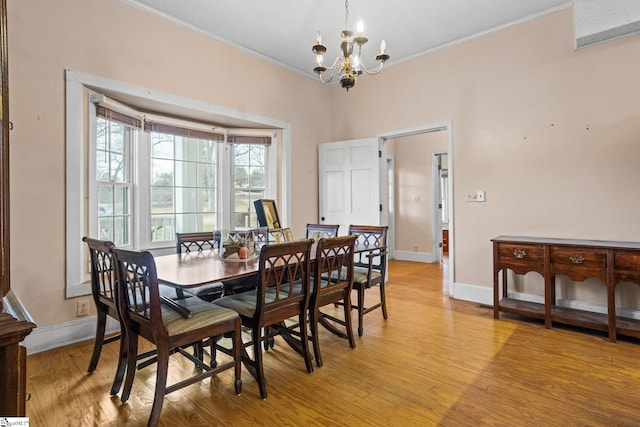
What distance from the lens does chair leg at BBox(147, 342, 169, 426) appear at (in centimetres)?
162

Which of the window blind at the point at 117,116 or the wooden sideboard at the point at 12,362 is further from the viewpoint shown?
the window blind at the point at 117,116

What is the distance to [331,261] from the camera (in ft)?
7.79

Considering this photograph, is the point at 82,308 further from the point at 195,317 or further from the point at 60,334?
the point at 195,317

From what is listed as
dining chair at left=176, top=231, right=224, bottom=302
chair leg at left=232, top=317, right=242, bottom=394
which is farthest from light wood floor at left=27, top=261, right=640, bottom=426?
dining chair at left=176, top=231, right=224, bottom=302

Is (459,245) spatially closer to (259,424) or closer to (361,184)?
(361,184)

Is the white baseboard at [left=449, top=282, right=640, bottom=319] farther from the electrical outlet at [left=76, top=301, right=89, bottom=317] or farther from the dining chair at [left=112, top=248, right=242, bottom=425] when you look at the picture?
the electrical outlet at [left=76, top=301, right=89, bottom=317]

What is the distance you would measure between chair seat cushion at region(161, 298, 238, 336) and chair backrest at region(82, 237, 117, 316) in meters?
0.35

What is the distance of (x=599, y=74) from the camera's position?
302 centimetres

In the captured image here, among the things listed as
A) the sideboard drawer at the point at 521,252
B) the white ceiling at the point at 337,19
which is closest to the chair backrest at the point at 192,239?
the white ceiling at the point at 337,19

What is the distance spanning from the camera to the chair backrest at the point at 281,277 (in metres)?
1.91

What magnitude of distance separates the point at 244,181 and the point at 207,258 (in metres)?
1.97

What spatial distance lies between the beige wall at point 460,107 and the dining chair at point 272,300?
5.84ft

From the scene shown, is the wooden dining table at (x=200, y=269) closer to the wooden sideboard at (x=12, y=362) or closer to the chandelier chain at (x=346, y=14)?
the wooden sideboard at (x=12, y=362)

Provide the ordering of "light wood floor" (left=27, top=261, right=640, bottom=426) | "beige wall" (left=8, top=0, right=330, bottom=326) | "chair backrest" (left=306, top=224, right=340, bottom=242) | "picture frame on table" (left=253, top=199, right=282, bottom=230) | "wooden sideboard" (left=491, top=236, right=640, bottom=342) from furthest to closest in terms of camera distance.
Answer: "chair backrest" (left=306, top=224, right=340, bottom=242) → "picture frame on table" (left=253, top=199, right=282, bottom=230) → "wooden sideboard" (left=491, top=236, right=640, bottom=342) → "beige wall" (left=8, top=0, right=330, bottom=326) → "light wood floor" (left=27, top=261, right=640, bottom=426)
